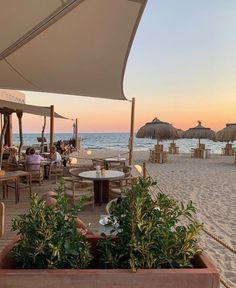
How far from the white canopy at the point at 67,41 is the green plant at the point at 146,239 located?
2.27 meters

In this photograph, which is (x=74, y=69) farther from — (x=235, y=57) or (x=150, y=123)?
(x=150, y=123)

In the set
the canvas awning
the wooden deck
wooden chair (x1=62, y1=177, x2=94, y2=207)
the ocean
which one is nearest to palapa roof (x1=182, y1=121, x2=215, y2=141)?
the ocean

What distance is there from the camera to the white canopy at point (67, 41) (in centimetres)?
322

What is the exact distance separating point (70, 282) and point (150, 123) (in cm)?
1908

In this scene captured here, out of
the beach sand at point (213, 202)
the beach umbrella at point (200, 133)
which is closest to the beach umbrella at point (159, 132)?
the beach umbrella at point (200, 133)

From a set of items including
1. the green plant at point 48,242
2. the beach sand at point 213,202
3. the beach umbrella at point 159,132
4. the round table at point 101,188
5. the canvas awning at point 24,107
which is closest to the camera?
the green plant at point 48,242

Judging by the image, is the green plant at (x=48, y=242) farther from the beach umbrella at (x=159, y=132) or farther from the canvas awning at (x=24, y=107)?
the beach umbrella at (x=159, y=132)

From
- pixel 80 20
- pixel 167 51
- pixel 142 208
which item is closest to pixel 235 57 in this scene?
pixel 167 51

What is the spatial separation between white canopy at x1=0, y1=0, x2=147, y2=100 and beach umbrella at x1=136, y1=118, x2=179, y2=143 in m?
13.1

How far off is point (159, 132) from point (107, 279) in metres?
18.1

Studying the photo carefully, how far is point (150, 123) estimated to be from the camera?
20062 millimetres

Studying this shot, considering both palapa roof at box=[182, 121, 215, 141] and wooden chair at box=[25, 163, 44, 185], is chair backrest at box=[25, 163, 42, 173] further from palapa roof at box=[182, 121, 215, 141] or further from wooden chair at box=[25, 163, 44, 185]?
palapa roof at box=[182, 121, 215, 141]

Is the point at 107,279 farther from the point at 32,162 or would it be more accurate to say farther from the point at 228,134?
the point at 228,134

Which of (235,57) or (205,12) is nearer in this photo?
(205,12)
